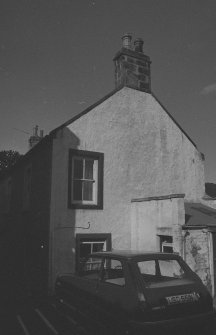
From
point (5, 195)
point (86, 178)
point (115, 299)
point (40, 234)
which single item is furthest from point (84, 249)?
point (5, 195)

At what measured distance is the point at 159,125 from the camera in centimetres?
1242

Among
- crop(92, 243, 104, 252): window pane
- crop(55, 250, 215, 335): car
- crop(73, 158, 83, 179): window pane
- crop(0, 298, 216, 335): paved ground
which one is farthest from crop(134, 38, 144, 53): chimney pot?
crop(0, 298, 216, 335): paved ground

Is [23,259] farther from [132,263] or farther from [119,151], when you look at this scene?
[132,263]

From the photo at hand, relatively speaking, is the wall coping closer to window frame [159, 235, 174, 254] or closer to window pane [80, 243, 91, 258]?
window frame [159, 235, 174, 254]

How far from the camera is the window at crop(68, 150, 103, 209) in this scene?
404 inches

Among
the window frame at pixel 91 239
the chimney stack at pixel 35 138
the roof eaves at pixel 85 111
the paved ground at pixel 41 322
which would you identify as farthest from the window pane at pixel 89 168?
the chimney stack at pixel 35 138

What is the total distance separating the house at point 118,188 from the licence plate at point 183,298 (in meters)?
3.78

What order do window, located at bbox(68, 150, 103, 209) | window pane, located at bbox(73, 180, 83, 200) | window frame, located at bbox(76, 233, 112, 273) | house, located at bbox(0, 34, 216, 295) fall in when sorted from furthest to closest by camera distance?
window pane, located at bbox(73, 180, 83, 200)
window, located at bbox(68, 150, 103, 209)
window frame, located at bbox(76, 233, 112, 273)
house, located at bbox(0, 34, 216, 295)

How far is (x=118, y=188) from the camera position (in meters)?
11.0

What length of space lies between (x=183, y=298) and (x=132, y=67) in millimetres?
9709

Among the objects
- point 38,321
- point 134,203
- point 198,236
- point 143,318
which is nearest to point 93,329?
point 143,318

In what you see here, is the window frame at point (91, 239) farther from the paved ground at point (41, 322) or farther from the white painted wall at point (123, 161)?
the paved ground at point (41, 322)

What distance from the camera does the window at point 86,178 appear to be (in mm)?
10250

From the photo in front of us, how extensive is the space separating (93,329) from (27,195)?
28.4 feet
